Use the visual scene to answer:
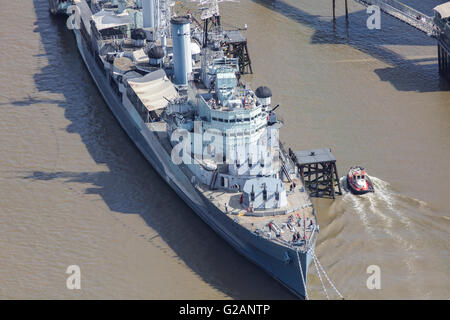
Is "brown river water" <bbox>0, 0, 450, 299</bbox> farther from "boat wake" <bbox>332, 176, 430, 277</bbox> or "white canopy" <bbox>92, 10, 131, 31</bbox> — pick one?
"white canopy" <bbox>92, 10, 131, 31</bbox>

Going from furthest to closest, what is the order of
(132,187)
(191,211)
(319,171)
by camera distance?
1. (132,187)
2. (319,171)
3. (191,211)

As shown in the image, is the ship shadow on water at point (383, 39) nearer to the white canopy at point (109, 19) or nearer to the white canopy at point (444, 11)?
the white canopy at point (444, 11)

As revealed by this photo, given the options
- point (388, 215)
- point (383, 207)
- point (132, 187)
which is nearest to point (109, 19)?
point (132, 187)

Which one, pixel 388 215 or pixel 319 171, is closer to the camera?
pixel 388 215

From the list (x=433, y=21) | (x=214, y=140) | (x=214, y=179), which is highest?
(x=433, y=21)

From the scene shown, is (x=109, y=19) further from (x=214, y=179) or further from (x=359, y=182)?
(x=359, y=182)

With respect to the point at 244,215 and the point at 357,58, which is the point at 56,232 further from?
the point at 357,58

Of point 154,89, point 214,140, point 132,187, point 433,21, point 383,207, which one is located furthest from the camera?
point 433,21

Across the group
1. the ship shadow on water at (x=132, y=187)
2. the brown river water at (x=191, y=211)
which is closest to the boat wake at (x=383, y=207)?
the brown river water at (x=191, y=211)
